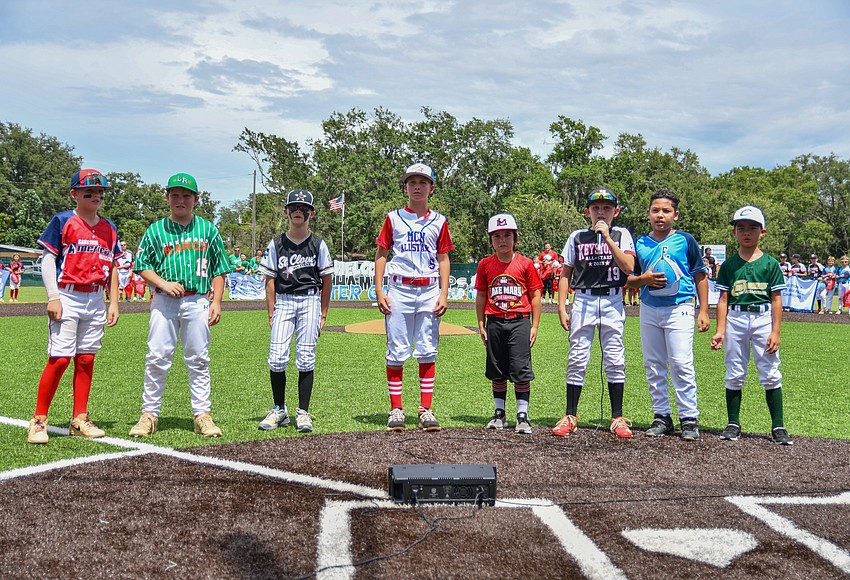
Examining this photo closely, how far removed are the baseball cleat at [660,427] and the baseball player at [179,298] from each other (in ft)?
11.8

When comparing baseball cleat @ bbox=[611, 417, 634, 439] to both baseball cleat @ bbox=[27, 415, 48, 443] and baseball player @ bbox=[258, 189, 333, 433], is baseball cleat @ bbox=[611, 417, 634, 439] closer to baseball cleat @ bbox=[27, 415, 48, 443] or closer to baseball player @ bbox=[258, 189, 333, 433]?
baseball player @ bbox=[258, 189, 333, 433]

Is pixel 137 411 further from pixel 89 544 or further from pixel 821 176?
pixel 821 176

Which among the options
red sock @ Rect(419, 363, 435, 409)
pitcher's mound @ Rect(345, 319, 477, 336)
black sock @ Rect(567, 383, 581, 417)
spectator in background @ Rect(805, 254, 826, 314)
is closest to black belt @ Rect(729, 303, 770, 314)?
black sock @ Rect(567, 383, 581, 417)

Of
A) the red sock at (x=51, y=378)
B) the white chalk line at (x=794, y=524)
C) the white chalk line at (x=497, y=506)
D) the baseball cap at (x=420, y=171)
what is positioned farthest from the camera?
the baseball cap at (x=420, y=171)

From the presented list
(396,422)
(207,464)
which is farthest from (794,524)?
(207,464)

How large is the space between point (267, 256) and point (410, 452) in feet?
7.35

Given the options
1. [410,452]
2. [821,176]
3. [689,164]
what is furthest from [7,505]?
[821,176]

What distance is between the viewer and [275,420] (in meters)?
6.11

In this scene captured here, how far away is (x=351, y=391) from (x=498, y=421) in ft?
8.13

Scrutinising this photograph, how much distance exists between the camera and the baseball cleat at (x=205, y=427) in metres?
5.73

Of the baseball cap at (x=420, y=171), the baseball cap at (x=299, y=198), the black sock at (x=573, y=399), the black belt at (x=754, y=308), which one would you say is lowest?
the black sock at (x=573, y=399)

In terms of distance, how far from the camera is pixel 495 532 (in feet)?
11.7

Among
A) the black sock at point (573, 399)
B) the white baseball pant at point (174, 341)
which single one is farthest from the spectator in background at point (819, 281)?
the white baseball pant at point (174, 341)

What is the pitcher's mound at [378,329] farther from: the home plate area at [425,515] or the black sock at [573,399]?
the home plate area at [425,515]
